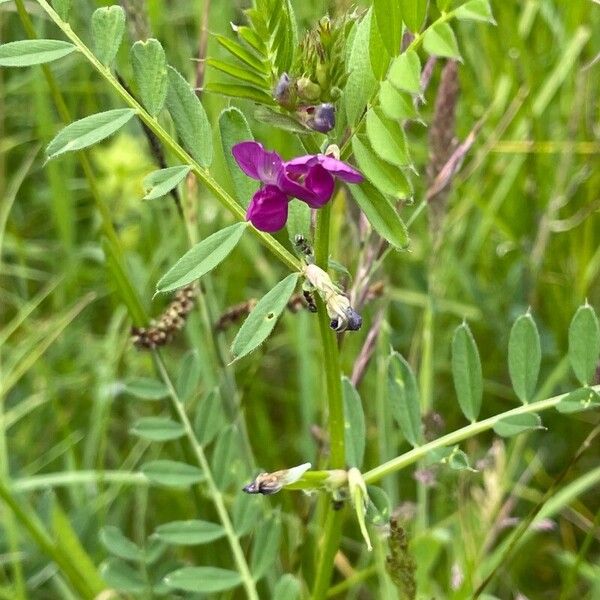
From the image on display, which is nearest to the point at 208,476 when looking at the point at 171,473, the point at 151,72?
the point at 171,473

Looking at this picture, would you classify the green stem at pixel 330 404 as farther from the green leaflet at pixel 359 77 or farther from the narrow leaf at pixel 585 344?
the narrow leaf at pixel 585 344

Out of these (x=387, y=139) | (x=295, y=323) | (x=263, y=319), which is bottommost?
(x=295, y=323)

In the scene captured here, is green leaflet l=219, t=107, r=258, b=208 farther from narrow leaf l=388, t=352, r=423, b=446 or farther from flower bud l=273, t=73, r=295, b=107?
narrow leaf l=388, t=352, r=423, b=446

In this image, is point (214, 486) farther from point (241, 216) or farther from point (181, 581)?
point (241, 216)

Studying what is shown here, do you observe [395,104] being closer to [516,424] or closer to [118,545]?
[516,424]

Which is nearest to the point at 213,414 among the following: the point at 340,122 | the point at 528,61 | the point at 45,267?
the point at 340,122

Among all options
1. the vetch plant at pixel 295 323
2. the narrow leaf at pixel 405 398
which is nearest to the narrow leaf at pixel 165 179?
the vetch plant at pixel 295 323
